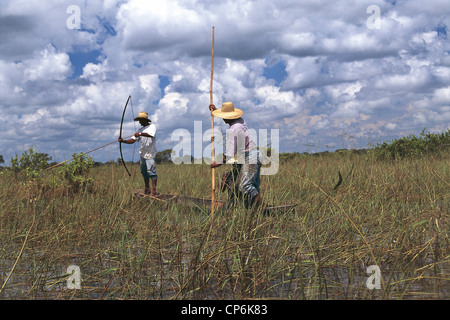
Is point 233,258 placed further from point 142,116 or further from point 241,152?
point 142,116

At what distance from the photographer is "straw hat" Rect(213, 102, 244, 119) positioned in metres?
5.62

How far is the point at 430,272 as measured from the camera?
11.0 feet

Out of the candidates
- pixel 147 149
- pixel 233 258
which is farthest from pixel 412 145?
pixel 233 258

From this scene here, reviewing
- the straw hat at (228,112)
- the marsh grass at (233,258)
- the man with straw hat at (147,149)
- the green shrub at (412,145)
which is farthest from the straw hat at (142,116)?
the green shrub at (412,145)

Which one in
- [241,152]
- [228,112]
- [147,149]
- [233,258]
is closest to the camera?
[233,258]

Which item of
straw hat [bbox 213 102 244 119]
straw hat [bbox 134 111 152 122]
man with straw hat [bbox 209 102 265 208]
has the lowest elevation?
man with straw hat [bbox 209 102 265 208]

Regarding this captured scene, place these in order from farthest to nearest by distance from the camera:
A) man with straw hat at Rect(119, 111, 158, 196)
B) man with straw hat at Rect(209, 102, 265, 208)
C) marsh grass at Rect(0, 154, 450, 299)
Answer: man with straw hat at Rect(119, 111, 158, 196), man with straw hat at Rect(209, 102, 265, 208), marsh grass at Rect(0, 154, 450, 299)

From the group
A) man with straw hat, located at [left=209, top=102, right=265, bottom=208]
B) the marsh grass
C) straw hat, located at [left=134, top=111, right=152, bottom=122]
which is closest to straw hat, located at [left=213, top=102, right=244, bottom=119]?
man with straw hat, located at [left=209, top=102, right=265, bottom=208]

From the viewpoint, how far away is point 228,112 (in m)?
5.73

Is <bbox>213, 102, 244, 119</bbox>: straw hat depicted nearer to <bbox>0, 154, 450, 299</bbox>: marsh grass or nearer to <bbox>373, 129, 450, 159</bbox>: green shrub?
<bbox>0, 154, 450, 299</bbox>: marsh grass
